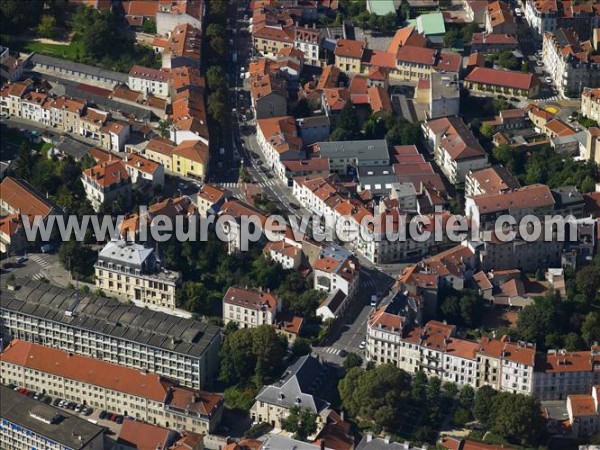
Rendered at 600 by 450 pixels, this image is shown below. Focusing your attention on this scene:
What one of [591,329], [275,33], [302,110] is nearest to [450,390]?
[591,329]

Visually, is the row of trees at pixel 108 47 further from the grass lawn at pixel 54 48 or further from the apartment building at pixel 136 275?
the apartment building at pixel 136 275

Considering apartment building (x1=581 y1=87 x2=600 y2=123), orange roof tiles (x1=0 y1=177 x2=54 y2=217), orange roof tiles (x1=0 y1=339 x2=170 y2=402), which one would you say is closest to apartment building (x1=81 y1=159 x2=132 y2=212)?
orange roof tiles (x1=0 y1=177 x2=54 y2=217)

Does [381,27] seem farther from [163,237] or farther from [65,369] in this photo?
[65,369]

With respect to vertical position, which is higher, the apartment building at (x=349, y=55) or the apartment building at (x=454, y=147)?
the apartment building at (x=349, y=55)

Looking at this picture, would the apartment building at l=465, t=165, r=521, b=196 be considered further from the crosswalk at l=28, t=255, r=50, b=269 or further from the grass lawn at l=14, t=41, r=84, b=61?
A: the grass lawn at l=14, t=41, r=84, b=61

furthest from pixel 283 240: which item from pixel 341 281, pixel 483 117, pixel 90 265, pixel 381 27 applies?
pixel 381 27

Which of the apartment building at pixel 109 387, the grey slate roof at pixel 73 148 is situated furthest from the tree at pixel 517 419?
the grey slate roof at pixel 73 148
